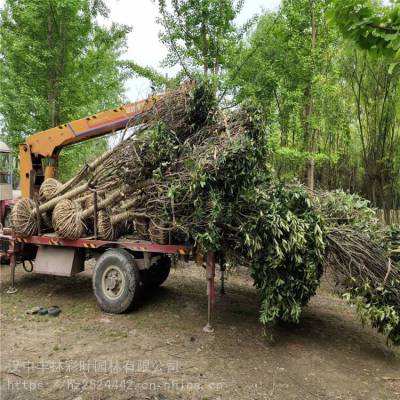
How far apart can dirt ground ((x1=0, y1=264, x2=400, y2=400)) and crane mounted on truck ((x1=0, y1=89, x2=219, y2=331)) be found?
459mm

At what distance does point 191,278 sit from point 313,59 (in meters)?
5.48

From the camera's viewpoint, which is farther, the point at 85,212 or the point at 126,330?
the point at 85,212

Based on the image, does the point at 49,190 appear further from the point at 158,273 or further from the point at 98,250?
the point at 158,273

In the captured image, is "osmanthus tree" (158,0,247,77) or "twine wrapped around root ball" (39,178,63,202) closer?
"twine wrapped around root ball" (39,178,63,202)

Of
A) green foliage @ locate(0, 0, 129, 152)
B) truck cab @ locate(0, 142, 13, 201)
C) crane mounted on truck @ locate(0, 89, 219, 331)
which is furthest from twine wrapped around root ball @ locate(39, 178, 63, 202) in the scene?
green foliage @ locate(0, 0, 129, 152)

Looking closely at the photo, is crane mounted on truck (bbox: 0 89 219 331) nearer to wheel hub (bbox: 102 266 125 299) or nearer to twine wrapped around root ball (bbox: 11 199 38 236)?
wheel hub (bbox: 102 266 125 299)

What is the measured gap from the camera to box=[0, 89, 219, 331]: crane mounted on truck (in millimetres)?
5629

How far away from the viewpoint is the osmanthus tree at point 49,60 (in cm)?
1131

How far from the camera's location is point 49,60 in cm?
1173

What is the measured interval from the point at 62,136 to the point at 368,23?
236 inches

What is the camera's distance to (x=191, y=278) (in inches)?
317

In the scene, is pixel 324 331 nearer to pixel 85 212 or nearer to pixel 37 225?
pixel 85 212

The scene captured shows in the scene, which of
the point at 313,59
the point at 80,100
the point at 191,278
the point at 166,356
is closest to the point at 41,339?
the point at 166,356

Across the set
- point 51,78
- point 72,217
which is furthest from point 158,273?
point 51,78
